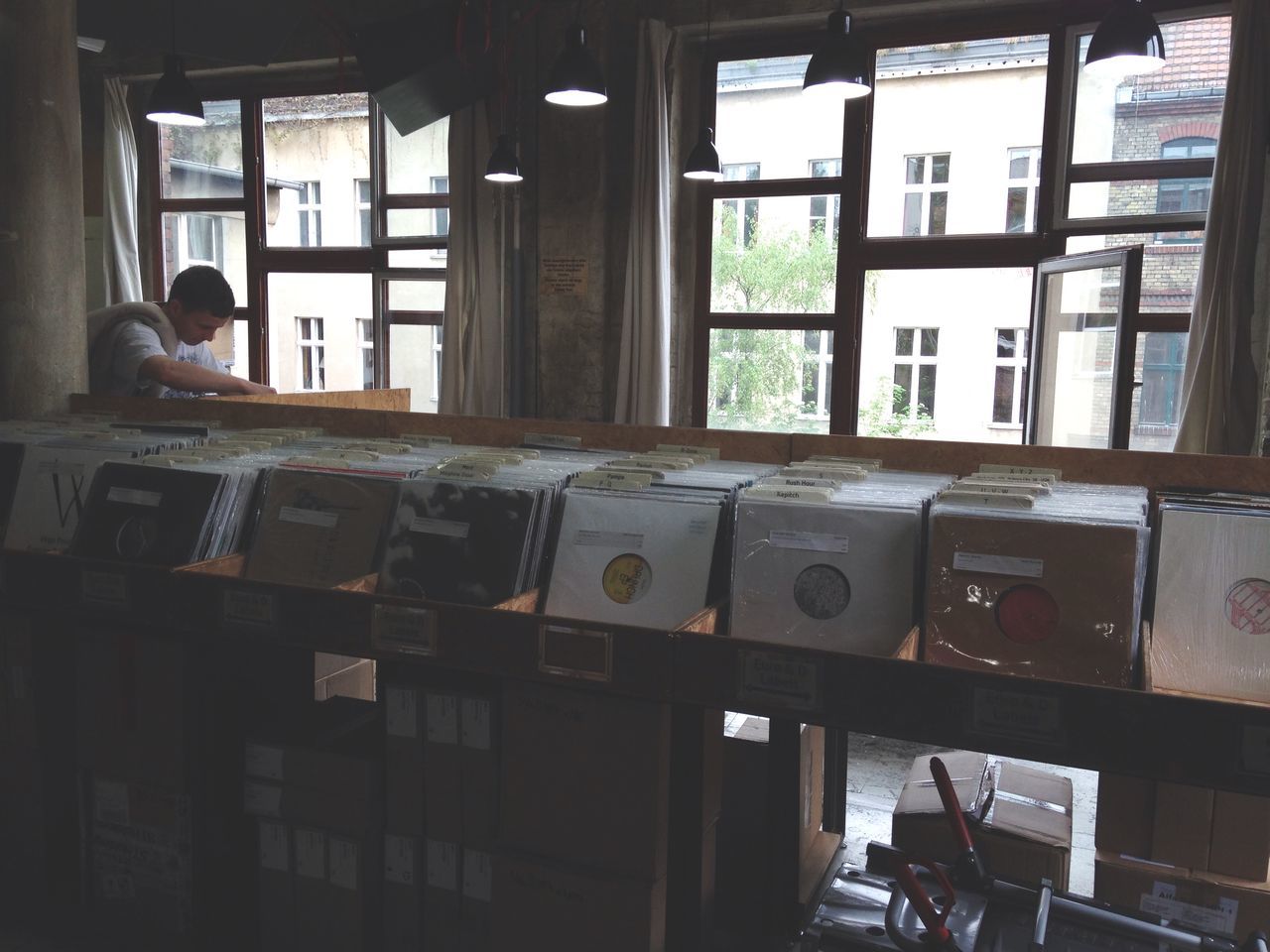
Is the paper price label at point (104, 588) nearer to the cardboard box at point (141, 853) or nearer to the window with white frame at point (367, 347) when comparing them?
the cardboard box at point (141, 853)

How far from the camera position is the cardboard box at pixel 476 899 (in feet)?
5.87

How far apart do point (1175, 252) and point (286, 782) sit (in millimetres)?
4961

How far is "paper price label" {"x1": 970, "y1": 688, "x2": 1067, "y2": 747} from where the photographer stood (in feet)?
3.90

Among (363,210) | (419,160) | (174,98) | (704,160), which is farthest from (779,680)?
(363,210)

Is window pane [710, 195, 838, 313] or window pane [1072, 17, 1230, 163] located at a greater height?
window pane [1072, 17, 1230, 163]

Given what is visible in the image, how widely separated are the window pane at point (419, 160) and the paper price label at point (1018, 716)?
6140mm

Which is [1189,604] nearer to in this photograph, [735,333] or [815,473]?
[815,473]

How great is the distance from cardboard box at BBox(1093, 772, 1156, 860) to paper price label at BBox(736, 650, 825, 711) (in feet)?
2.56

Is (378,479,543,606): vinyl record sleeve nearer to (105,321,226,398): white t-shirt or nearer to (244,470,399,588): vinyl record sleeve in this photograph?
(244,470,399,588): vinyl record sleeve

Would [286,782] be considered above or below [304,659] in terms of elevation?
below

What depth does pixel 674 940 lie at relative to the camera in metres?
1.62

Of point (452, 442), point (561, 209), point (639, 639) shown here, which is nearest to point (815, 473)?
point (639, 639)

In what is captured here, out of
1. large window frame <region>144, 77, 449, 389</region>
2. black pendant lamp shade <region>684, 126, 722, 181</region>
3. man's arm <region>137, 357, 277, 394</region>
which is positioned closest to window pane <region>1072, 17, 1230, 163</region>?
black pendant lamp shade <region>684, 126, 722, 181</region>

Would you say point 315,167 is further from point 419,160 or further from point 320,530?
point 320,530
